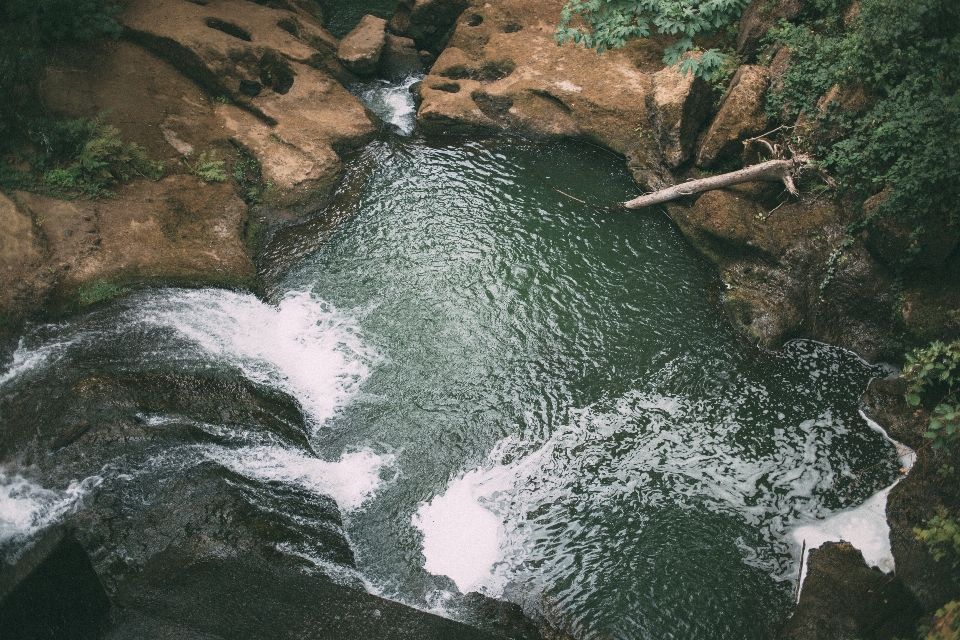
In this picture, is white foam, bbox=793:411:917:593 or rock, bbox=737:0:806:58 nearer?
white foam, bbox=793:411:917:593

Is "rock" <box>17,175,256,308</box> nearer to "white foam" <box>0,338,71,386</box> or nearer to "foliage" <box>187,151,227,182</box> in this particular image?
"foliage" <box>187,151,227,182</box>

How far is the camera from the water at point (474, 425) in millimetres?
7934

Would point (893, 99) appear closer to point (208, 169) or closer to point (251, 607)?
point (251, 607)

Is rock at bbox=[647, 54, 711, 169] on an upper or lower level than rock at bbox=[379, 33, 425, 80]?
upper

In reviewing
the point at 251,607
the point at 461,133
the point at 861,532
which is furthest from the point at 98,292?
the point at 861,532

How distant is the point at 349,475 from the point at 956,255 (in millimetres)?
10211

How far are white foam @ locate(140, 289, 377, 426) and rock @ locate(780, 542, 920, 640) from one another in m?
7.13

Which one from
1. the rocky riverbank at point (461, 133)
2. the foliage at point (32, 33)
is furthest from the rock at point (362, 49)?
the foliage at point (32, 33)

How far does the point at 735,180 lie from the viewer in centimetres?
1198

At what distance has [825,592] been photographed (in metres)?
7.79

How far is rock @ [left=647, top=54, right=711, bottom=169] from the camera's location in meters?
12.8

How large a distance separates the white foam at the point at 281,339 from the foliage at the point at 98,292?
54 centimetres

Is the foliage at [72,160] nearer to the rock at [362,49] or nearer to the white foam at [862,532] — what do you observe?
the rock at [362,49]

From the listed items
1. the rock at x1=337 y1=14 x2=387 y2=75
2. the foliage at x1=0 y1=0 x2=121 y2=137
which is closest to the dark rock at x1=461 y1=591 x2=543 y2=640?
the foliage at x1=0 y1=0 x2=121 y2=137
